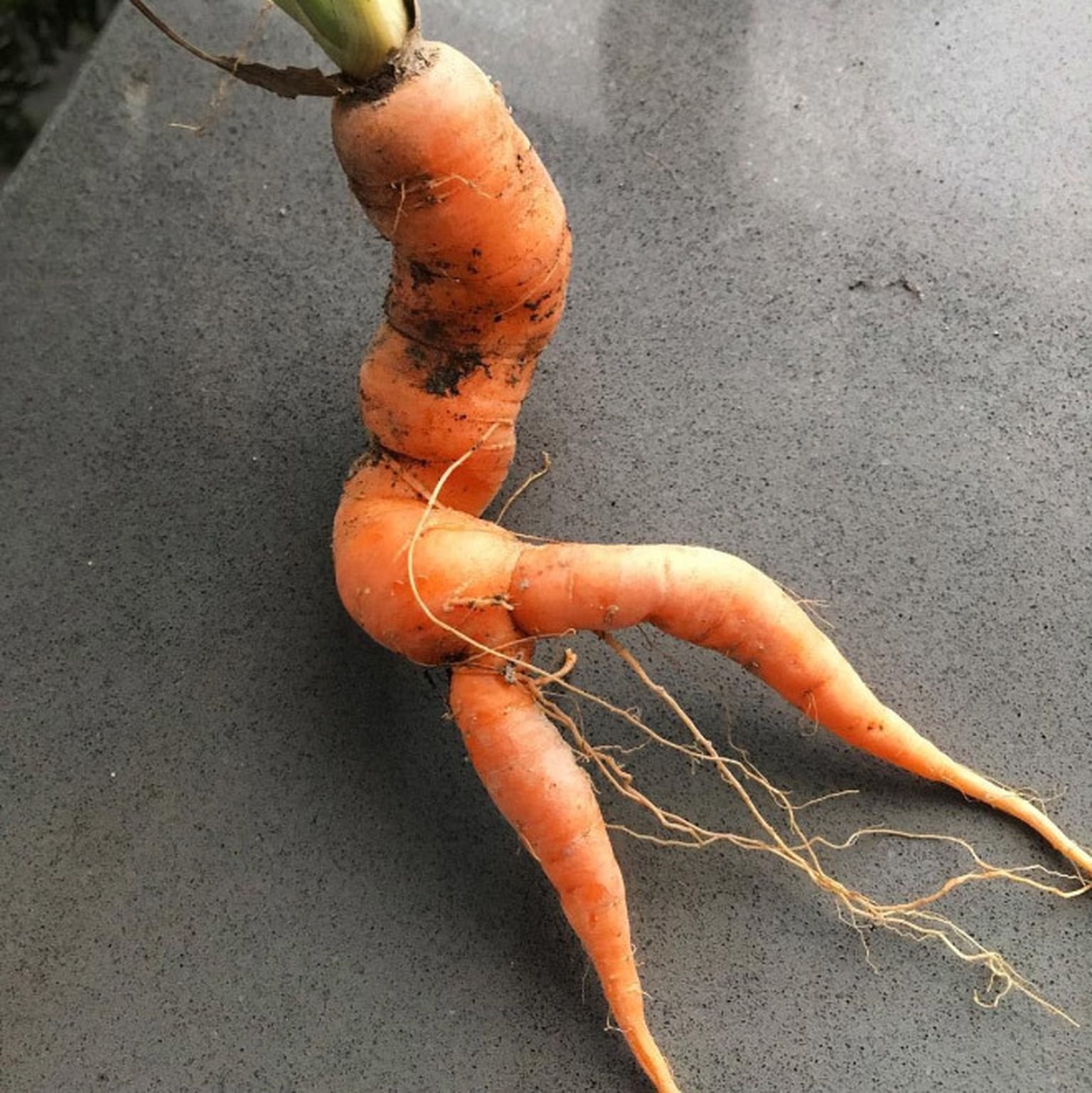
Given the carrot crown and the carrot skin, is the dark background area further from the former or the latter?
the carrot skin

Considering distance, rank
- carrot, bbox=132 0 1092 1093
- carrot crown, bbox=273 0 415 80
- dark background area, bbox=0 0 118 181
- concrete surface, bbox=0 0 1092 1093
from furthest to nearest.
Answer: dark background area, bbox=0 0 118 181 → concrete surface, bbox=0 0 1092 1093 → carrot, bbox=132 0 1092 1093 → carrot crown, bbox=273 0 415 80

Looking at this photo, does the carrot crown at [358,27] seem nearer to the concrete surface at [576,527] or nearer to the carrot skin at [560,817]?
the concrete surface at [576,527]

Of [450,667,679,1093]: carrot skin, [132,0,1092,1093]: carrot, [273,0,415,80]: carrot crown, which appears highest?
[273,0,415,80]: carrot crown

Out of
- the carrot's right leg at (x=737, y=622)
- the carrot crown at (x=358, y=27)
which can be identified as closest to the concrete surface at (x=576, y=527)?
the carrot's right leg at (x=737, y=622)

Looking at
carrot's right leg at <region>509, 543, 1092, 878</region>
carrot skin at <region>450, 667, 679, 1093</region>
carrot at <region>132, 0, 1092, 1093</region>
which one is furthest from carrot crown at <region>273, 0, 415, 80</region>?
carrot skin at <region>450, 667, 679, 1093</region>

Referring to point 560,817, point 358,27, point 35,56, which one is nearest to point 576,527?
point 560,817

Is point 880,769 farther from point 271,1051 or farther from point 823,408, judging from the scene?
point 271,1051

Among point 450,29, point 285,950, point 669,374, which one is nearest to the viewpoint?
point 285,950

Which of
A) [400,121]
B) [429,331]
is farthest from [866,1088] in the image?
[400,121]
